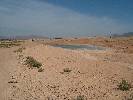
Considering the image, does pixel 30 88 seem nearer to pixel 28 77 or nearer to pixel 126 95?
pixel 28 77

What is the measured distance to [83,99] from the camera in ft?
38.7

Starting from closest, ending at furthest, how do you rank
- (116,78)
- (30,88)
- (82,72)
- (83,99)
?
1. (83,99)
2. (30,88)
3. (116,78)
4. (82,72)

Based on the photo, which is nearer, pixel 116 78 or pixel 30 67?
pixel 116 78

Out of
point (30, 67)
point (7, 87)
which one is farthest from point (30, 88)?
point (30, 67)

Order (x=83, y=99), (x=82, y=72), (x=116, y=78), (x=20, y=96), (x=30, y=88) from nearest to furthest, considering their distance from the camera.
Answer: (x=83, y=99)
(x=20, y=96)
(x=30, y=88)
(x=116, y=78)
(x=82, y=72)

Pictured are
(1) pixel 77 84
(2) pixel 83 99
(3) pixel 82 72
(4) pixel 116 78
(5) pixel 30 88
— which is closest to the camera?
(2) pixel 83 99

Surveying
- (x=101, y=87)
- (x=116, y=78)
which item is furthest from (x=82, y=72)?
(x=101, y=87)

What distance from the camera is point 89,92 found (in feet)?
44.2

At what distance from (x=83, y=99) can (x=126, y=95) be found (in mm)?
2275

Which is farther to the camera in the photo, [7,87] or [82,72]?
[82,72]

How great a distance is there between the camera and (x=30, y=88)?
566 inches

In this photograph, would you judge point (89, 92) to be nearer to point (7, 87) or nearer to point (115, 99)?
point (115, 99)

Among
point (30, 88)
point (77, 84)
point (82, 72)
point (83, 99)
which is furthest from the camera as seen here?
point (82, 72)

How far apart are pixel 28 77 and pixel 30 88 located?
330 cm
